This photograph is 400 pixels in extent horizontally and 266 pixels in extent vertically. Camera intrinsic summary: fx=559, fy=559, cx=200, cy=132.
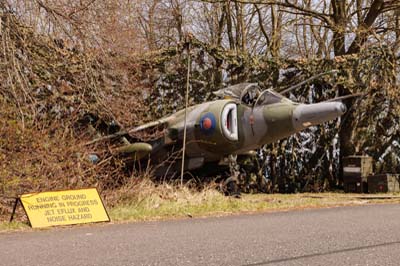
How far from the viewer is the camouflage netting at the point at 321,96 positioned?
19047 millimetres

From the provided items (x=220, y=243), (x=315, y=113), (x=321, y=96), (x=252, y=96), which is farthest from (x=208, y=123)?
(x=220, y=243)

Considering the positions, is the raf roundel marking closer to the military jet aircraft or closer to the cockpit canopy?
the military jet aircraft

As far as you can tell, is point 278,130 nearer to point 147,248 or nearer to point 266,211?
point 266,211

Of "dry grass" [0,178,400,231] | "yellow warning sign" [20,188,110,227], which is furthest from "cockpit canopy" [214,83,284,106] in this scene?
"yellow warning sign" [20,188,110,227]

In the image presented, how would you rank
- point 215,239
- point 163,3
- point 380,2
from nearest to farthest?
point 215,239 → point 380,2 → point 163,3

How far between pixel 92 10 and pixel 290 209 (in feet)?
20.4

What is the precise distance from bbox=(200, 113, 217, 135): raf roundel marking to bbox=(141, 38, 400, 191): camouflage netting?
4201 millimetres

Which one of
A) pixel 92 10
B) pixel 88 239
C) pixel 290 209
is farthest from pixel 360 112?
pixel 88 239

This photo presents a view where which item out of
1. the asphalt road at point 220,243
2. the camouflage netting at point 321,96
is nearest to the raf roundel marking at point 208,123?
the camouflage netting at point 321,96

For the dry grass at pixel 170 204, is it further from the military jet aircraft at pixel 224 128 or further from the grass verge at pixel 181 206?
the military jet aircraft at pixel 224 128

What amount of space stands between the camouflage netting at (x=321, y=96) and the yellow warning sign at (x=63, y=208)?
948cm

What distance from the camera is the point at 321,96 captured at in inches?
779

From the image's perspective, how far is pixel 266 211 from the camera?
11422 millimetres

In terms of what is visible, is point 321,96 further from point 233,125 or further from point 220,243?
point 220,243
